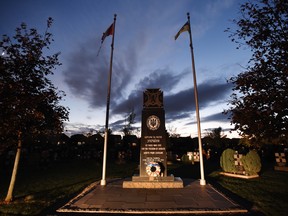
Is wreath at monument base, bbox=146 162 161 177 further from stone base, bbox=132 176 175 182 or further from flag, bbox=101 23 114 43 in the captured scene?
flag, bbox=101 23 114 43

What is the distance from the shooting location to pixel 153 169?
8.53 meters

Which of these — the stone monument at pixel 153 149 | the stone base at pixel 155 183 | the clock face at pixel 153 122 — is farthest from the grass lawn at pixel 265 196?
the clock face at pixel 153 122

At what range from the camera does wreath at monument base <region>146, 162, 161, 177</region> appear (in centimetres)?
849

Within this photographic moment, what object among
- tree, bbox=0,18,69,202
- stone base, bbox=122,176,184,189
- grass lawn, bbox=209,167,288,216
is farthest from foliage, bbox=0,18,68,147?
grass lawn, bbox=209,167,288,216

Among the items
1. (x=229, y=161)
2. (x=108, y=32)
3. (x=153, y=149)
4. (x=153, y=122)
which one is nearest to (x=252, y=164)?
(x=229, y=161)

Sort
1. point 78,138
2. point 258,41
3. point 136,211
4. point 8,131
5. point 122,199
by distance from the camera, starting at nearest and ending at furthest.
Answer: point 136,211 < point 8,131 < point 122,199 < point 258,41 < point 78,138

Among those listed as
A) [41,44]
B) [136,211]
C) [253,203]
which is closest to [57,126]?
[41,44]

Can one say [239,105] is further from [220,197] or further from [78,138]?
[78,138]

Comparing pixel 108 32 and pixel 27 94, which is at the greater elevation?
pixel 108 32

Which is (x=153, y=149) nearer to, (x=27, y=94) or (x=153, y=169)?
(x=153, y=169)

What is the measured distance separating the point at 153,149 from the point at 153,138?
52 cm

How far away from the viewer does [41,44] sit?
271 inches

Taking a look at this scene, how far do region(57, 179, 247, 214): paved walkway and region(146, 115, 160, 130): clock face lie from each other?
2.93m

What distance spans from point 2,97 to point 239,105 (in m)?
8.59
